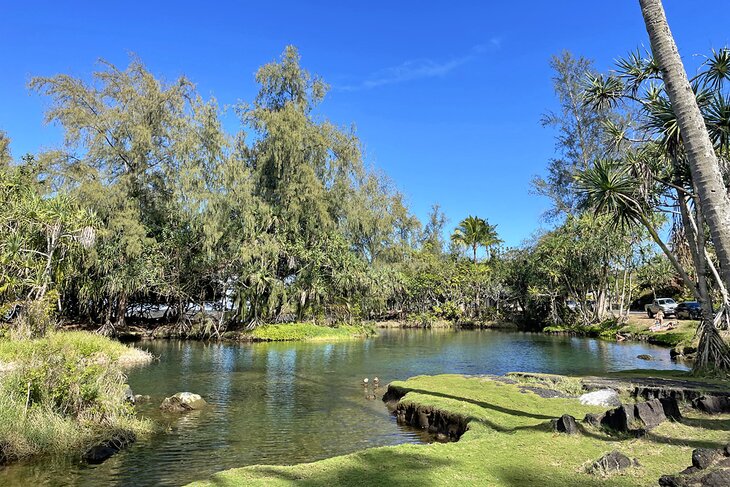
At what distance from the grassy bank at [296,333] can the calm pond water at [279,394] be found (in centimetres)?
234

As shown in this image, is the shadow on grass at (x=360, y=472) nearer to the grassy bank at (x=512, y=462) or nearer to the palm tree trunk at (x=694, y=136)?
the grassy bank at (x=512, y=462)

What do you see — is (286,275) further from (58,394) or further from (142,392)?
(58,394)

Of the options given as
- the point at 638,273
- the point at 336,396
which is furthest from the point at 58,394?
the point at 638,273

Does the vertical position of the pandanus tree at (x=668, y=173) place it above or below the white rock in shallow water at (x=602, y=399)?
above

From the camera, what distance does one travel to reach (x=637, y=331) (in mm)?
35844

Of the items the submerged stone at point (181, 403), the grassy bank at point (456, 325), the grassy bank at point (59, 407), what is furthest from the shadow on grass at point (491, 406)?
the grassy bank at point (456, 325)

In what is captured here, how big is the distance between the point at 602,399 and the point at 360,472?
25.0ft

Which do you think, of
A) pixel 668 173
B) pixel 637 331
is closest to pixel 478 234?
pixel 637 331

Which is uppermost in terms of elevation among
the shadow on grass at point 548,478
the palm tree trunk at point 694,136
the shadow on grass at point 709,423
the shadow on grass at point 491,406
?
the palm tree trunk at point 694,136

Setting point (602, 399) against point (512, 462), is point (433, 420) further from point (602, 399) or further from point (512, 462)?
point (512, 462)

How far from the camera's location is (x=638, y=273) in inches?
1954

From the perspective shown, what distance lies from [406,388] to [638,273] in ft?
145

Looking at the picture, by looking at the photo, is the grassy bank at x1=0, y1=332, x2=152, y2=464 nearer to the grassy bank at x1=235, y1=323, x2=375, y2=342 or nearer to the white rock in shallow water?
the white rock in shallow water

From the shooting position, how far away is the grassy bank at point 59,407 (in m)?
9.49
